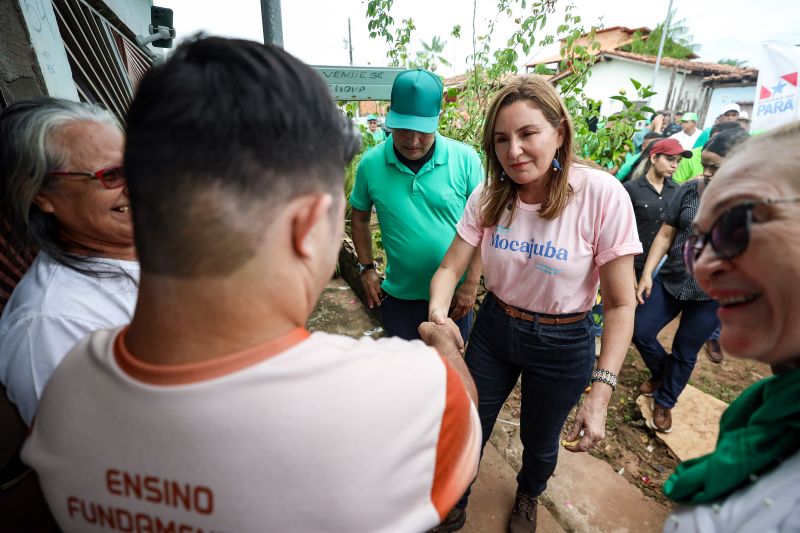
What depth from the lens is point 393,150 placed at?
108 inches

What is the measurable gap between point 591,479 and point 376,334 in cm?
235

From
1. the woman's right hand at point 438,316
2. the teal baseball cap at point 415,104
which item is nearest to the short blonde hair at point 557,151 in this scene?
the woman's right hand at point 438,316

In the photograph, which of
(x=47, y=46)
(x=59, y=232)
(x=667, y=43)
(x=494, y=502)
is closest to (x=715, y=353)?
(x=494, y=502)

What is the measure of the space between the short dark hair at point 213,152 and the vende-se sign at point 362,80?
9.82 feet

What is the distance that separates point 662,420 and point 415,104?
10.3 feet

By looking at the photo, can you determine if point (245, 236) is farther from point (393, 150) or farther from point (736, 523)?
point (393, 150)

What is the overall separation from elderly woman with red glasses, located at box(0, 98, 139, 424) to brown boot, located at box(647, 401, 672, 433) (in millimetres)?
3758

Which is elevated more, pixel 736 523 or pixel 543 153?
pixel 543 153

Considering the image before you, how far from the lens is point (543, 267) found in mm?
1905

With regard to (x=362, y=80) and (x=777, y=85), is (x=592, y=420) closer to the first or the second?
(x=362, y=80)

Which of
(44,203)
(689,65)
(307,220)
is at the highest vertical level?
(689,65)

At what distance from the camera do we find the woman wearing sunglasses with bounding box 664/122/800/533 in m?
0.80

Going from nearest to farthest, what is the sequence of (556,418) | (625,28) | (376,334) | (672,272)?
(556,418), (672,272), (376,334), (625,28)

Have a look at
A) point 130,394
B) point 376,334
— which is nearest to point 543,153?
point 130,394
